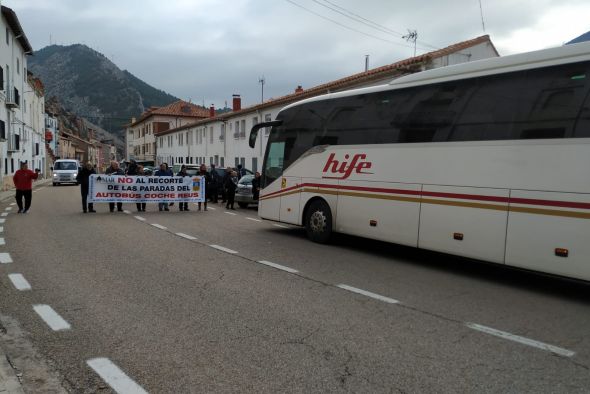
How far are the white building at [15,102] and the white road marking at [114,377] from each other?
29.6m

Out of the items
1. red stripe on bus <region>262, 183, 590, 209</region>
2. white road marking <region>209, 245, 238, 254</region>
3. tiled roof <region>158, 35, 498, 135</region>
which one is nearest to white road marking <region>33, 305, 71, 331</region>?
white road marking <region>209, 245, 238, 254</region>

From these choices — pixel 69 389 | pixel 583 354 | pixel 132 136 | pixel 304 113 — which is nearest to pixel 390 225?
pixel 304 113

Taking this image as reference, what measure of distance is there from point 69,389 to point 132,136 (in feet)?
340

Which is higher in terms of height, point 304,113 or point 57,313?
point 304,113

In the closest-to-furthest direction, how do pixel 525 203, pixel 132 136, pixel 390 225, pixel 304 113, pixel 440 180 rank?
1. pixel 525 203
2. pixel 440 180
3. pixel 390 225
4. pixel 304 113
5. pixel 132 136

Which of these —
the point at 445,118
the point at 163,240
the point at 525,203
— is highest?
the point at 445,118

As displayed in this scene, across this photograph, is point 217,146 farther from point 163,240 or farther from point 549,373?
point 549,373

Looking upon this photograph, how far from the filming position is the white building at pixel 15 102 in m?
31.3

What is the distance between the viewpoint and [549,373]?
3.97m

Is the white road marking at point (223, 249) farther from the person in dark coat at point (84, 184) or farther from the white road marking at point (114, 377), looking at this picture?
the person in dark coat at point (84, 184)

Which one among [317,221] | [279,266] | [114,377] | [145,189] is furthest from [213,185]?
[114,377]

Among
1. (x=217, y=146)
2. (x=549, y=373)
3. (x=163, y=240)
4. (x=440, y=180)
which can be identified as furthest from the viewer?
(x=217, y=146)

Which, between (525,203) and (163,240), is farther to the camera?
(163,240)

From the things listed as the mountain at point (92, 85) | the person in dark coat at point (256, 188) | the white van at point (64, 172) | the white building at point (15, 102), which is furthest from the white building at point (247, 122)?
the mountain at point (92, 85)
